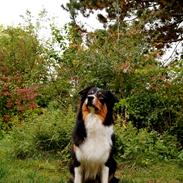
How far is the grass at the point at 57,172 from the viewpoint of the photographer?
25.6 feet

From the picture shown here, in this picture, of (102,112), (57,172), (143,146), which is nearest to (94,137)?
(102,112)

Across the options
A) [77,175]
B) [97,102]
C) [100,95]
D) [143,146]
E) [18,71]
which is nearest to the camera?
[97,102]

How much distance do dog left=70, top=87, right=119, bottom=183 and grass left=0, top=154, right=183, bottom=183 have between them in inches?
34.4

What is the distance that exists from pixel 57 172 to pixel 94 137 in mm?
1882

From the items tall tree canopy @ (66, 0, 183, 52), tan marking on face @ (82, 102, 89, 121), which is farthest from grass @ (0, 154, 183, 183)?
tall tree canopy @ (66, 0, 183, 52)

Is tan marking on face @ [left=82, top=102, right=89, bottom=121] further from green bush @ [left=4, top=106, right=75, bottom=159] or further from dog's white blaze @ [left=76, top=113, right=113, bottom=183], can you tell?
green bush @ [left=4, top=106, right=75, bottom=159]

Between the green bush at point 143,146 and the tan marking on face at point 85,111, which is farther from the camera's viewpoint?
the green bush at point 143,146

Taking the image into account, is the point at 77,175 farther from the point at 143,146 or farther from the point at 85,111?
the point at 143,146

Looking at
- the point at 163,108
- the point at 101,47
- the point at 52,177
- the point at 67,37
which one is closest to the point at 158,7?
the point at 67,37

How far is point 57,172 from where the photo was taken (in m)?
8.69

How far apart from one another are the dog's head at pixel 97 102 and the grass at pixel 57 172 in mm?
1416

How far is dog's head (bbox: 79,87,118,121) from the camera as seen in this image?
686 cm

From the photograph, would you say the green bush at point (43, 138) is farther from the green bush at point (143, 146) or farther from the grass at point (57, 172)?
→ the green bush at point (143, 146)

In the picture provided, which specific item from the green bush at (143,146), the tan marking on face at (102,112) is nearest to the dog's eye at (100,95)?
the tan marking on face at (102,112)
